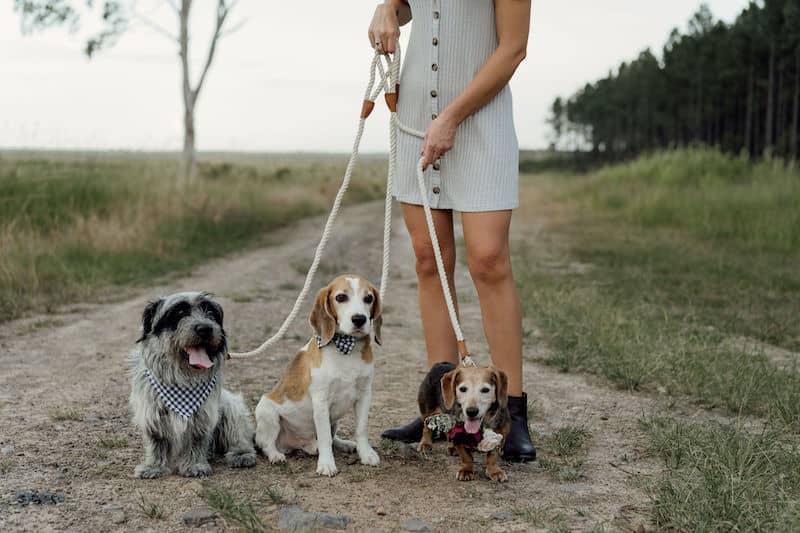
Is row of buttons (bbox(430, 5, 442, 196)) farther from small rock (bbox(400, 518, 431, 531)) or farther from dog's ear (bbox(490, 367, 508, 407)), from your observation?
small rock (bbox(400, 518, 431, 531))

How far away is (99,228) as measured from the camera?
1207cm

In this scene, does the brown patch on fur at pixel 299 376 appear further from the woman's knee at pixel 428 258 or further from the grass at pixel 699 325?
the grass at pixel 699 325

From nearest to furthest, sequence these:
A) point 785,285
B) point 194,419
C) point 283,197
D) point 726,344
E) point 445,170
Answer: point 194,419 → point 445,170 → point 726,344 → point 785,285 → point 283,197

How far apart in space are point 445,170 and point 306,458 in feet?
5.04

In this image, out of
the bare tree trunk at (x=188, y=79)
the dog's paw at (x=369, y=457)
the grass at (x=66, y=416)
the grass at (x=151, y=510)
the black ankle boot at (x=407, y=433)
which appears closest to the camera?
the grass at (x=151, y=510)

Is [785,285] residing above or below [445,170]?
below

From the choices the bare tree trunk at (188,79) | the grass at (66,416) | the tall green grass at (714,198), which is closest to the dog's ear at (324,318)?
the grass at (66,416)

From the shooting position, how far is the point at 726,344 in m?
6.27

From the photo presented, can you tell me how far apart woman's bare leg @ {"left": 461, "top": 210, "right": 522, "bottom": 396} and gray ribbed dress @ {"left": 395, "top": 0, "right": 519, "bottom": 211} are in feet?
0.36

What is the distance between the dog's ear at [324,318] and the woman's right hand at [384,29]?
3.94ft

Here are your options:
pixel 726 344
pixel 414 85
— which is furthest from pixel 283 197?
pixel 414 85

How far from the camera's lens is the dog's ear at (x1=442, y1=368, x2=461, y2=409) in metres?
3.52

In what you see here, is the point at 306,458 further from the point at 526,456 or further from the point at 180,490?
the point at 526,456

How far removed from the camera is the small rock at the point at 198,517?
3068mm
